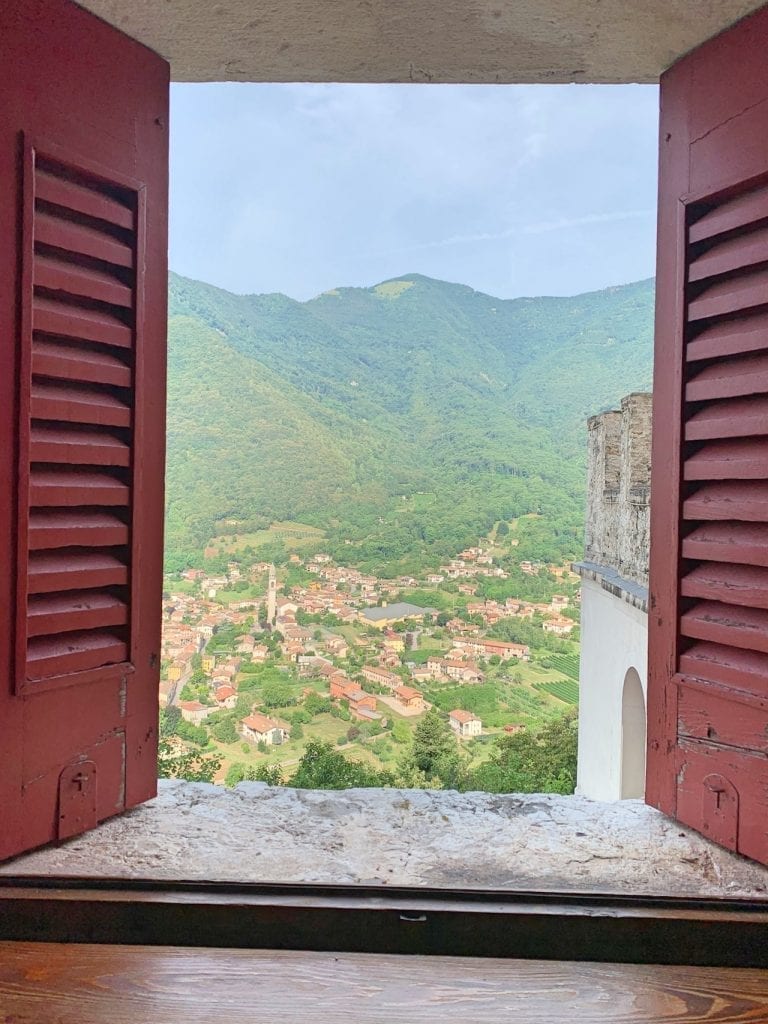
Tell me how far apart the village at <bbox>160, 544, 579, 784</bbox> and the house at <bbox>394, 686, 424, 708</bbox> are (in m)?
0.02

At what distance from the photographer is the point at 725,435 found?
1.20 meters

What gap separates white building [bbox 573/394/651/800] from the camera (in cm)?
431

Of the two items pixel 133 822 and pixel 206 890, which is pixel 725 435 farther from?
pixel 133 822

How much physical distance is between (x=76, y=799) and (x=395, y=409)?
9.07m

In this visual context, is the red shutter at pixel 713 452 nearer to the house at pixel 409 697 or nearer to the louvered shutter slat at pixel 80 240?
the louvered shutter slat at pixel 80 240

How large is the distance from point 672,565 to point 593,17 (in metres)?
1.07

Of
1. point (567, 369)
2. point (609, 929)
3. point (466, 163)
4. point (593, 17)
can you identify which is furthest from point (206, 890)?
point (466, 163)

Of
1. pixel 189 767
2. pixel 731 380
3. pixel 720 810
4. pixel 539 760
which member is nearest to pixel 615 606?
pixel 539 760

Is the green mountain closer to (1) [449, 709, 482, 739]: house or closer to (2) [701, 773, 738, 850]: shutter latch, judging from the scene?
(1) [449, 709, 482, 739]: house

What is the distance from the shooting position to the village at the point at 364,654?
5.72 metres

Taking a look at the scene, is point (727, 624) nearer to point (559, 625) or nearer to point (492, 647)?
point (492, 647)

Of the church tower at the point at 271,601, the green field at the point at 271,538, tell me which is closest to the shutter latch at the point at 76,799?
the church tower at the point at 271,601

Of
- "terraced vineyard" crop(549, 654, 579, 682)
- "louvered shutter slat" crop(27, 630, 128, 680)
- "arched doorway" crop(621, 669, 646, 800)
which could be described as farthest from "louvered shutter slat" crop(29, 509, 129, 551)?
"terraced vineyard" crop(549, 654, 579, 682)

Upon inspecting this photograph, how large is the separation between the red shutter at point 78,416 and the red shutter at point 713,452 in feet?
3.44
